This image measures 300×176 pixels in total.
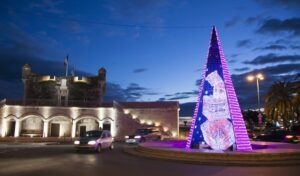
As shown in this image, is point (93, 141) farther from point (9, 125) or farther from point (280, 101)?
point (9, 125)

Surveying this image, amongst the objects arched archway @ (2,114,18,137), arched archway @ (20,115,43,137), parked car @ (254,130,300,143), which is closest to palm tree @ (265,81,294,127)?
parked car @ (254,130,300,143)

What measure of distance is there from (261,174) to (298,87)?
29430 millimetres

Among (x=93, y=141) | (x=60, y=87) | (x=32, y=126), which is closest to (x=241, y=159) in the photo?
(x=93, y=141)

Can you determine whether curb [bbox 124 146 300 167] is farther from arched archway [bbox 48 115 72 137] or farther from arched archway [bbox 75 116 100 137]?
arched archway [bbox 48 115 72 137]

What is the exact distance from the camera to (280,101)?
44.3m

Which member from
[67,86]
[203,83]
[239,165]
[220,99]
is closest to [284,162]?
[239,165]

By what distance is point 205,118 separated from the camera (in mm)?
21438

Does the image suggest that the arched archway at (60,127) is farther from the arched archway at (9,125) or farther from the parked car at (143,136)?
the parked car at (143,136)

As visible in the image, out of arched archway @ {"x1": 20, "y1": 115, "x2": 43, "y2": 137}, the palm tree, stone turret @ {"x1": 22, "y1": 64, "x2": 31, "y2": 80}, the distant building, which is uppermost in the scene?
stone turret @ {"x1": 22, "y1": 64, "x2": 31, "y2": 80}

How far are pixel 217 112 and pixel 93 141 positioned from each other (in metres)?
9.03

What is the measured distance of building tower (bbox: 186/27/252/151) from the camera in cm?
2017

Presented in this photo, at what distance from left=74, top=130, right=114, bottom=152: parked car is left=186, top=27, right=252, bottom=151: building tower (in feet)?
22.0

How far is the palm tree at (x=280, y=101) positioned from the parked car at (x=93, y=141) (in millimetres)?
28462

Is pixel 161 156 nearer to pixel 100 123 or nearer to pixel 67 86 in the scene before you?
pixel 100 123
